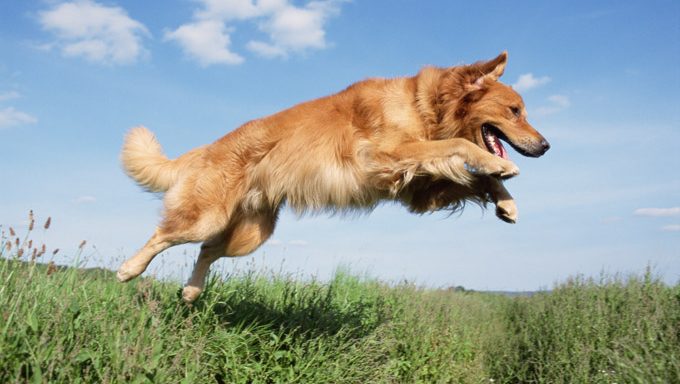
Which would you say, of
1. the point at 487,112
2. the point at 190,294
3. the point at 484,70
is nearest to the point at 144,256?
the point at 190,294

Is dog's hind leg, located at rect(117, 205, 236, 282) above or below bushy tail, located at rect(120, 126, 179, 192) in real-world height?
below

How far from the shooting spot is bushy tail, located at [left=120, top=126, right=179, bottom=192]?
232 inches

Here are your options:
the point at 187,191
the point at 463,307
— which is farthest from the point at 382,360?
the point at 463,307

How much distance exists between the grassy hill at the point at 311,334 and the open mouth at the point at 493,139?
81.2 inches

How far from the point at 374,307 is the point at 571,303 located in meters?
3.01

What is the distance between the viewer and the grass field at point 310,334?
3832 mm

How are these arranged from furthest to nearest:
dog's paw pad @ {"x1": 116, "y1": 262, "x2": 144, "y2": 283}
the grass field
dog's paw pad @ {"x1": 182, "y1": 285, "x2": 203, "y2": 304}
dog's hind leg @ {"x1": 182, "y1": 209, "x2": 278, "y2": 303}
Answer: dog's hind leg @ {"x1": 182, "y1": 209, "x2": 278, "y2": 303} → dog's paw pad @ {"x1": 182, "y1": 285, "x2": 203, "y2": 304} → dog's paw pad @ {"x1": 116, "y1": 262, "x2": 144, "y2": 283} → the grass field

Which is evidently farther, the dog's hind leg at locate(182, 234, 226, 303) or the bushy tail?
the bushy tail

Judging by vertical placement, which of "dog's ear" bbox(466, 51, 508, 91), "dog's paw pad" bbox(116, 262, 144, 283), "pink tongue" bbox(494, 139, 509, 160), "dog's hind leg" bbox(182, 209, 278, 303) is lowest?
"dog's paw pad" bbox(116, 262, 144, 283)

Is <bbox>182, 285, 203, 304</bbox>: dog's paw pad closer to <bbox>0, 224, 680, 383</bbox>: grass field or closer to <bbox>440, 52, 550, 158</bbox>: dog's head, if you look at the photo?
<bbox>0, 224, 680, 383</bbox>: grass field

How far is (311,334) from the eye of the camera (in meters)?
5.66

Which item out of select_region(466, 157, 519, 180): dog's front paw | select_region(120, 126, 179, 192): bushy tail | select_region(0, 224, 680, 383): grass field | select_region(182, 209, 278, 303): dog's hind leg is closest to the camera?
select_region(0, 224, 680, 383): grass field

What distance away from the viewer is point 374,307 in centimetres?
796

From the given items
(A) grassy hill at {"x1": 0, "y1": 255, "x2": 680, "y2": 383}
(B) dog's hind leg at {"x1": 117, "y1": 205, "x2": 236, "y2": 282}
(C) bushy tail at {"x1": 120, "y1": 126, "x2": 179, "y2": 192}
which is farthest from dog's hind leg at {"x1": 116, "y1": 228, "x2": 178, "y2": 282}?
(C) bushy tail at {"x1": 120, "y1": 126, "x2": 179, "y2": 192}
